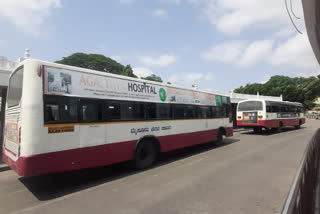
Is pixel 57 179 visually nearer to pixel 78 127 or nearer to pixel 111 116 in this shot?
pixel 78 127

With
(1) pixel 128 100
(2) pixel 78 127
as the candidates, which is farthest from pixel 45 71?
(1) pixel 128 100

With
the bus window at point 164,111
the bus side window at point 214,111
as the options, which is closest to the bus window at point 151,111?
the bus window at point 164,111

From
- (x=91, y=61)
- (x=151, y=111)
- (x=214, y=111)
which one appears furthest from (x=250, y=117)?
(x=91, y=61)

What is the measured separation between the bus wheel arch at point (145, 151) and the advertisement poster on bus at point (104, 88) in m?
1.46

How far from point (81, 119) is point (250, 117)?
48.4 feet

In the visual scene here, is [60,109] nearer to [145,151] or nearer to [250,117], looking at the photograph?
[145,151]

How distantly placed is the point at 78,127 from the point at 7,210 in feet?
7.14

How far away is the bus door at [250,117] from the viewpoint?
1594cm

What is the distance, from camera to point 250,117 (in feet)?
53.4

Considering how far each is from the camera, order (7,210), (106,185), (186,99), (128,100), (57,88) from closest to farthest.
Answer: (7,210) → (57,88) → (106,185) → (128,100) → (186,99)

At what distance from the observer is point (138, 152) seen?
657 centimetres

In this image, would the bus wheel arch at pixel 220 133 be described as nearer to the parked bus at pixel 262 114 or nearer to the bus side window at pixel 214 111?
the bus side window at pixel 214 111

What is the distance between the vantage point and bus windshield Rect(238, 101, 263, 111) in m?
15.9

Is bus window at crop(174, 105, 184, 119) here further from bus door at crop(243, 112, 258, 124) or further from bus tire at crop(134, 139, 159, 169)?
bus door at crop(243, 112, 258, 124)
